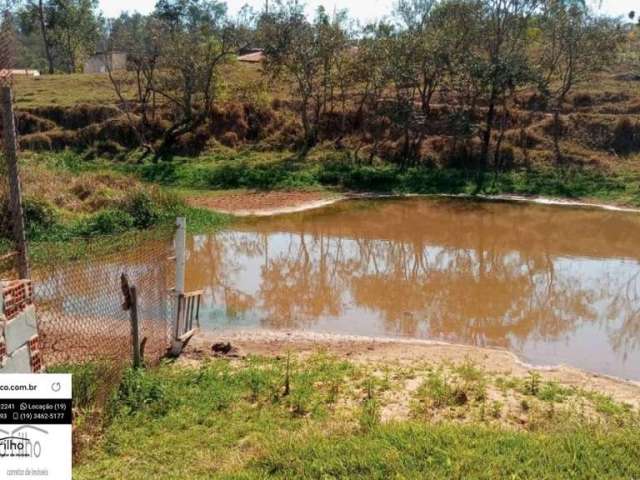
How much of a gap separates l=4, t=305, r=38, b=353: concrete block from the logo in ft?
2.80

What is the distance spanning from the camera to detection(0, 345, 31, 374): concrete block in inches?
182

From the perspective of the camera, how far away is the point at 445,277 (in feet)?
46.8

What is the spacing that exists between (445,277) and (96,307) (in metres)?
7.56

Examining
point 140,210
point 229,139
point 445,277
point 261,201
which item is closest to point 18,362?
point 445,277

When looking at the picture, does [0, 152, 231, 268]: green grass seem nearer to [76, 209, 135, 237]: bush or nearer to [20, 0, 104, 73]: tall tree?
[76, 209, 135, 237]: bush

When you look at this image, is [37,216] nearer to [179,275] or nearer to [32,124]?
[179,275]

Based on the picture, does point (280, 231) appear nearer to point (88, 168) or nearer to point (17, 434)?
point (88, 168)

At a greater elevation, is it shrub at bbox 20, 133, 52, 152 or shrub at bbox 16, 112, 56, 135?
shrub at bbox 16, 112, 56, 135

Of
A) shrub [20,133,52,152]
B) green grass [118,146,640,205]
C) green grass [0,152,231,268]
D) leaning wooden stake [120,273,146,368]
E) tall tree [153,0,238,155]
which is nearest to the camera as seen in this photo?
leaning wooden stake [120,273,146,368]

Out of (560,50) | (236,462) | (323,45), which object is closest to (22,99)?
(323,45)

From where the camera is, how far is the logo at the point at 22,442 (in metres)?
3.95

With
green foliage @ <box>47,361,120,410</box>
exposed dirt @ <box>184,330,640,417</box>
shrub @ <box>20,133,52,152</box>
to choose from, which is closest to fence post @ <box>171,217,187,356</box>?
exposed dirt @ <box>184,330,640,417</box>

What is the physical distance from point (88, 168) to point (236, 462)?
76.4 ft

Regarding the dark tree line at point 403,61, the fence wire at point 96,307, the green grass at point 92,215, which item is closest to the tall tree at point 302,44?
the dark tree line at point 403,61
